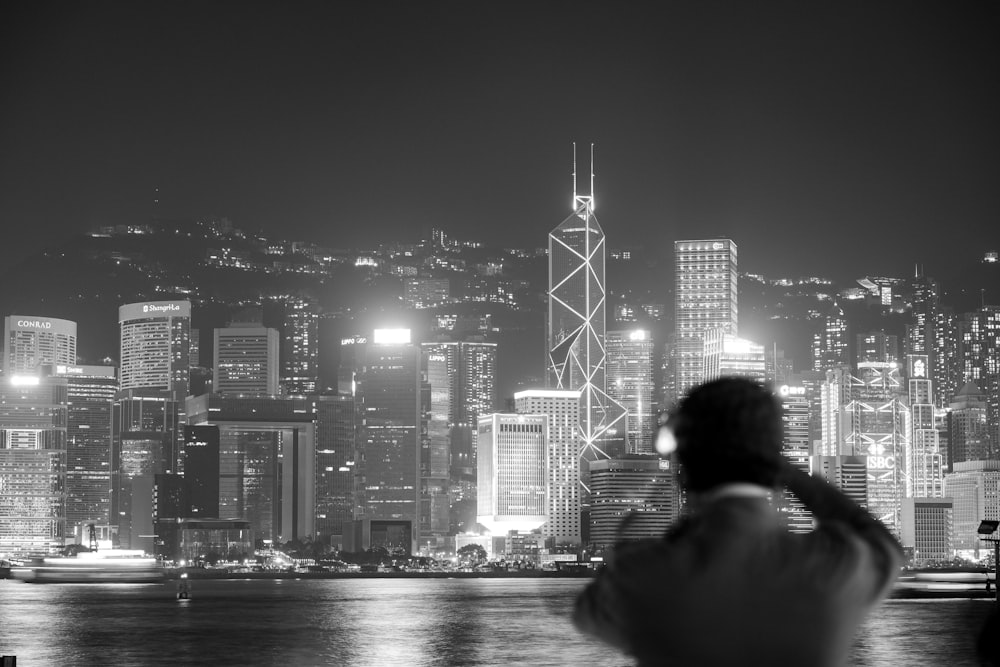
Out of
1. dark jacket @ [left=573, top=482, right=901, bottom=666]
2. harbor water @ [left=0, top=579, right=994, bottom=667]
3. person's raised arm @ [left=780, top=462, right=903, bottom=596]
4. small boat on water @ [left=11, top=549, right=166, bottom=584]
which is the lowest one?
small boat on water @ [left=11, top=549, right=166, bottom=584]

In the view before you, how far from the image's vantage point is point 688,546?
10.8ft

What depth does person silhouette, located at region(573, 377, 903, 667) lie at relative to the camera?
3268 mm

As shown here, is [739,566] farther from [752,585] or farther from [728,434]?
[728,434]

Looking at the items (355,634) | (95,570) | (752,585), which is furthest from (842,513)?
(95,570)

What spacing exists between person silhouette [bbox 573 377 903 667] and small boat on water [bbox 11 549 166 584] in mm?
168557

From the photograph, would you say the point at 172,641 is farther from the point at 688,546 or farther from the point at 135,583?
the point at 135,583

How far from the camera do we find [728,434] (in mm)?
3355

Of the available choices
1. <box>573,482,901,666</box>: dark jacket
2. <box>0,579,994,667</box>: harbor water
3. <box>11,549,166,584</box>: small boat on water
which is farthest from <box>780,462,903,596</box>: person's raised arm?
<box>11,549,166,584</box>: small boat on water

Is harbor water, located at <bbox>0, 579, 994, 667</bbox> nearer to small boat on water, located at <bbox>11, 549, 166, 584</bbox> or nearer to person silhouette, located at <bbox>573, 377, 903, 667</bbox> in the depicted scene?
person silhouette, located at <bbox>573, 377, 903, 667</bbox>

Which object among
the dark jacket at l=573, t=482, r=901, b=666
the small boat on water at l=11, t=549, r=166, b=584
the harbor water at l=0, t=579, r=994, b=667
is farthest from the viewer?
the small boat on water at l=11, t=549, r=166, b=584

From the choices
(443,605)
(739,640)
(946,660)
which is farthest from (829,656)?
(443,605)

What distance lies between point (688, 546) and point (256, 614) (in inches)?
3302

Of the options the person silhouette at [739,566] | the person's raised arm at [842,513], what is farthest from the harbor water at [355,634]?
the person silhouette at [739,566]

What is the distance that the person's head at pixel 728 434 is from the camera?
334 cm
